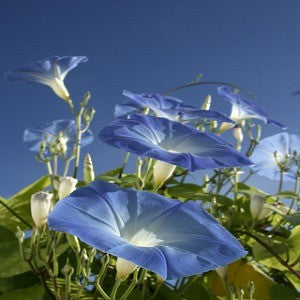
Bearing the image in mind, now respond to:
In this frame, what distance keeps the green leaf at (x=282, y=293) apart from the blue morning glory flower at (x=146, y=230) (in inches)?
23.4

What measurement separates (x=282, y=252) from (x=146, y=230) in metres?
0.65

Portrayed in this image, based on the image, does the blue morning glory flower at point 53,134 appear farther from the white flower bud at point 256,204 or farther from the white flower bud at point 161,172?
the white flower bud at point 161,172

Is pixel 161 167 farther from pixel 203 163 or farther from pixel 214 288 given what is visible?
pixel 214 288

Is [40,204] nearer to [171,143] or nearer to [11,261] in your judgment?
[171,143]

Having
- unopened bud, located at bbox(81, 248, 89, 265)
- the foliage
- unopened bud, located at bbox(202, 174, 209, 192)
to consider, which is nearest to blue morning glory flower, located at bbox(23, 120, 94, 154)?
the foliage

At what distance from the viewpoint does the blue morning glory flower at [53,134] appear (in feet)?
6.46

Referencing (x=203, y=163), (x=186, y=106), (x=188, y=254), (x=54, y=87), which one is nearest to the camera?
(x=188, y=254)

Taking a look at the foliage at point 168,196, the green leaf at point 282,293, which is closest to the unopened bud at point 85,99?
the foliage at point 168,196

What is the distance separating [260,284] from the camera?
4.84 ft

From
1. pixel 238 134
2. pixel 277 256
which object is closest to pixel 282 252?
pixel 277 256

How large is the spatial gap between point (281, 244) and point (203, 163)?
567 mm

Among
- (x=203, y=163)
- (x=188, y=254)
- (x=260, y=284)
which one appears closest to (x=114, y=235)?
(x=188, y=254)

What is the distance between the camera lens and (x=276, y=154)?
1943 millimetres

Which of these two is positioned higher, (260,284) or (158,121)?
(158,121)
